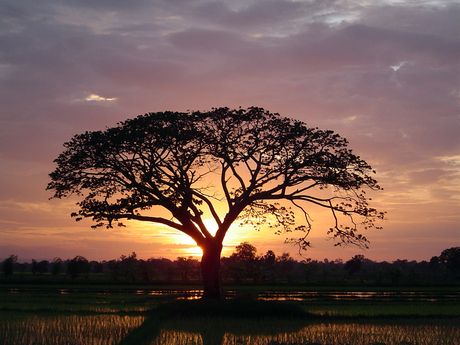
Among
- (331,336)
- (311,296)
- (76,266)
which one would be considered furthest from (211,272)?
(76,266)

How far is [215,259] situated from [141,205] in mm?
6306

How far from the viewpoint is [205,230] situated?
93.1ft

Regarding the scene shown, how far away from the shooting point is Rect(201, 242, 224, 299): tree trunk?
89.2 ft

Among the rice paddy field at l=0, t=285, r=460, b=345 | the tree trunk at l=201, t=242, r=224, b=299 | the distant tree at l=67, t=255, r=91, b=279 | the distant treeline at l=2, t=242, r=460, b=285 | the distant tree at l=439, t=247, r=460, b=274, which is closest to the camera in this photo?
the rice paddy field at l=0, t=285, r=460, b=345

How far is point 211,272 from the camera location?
2747cm

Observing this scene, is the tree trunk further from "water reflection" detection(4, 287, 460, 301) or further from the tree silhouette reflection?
"water reflection" detection(4, 287, 460, 301)

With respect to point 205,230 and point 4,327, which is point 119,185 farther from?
point 4,327

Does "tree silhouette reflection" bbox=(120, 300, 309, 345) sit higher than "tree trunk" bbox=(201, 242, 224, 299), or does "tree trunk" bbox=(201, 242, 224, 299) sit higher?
"tree trunk" bbox=(201, 242, 224, 299)

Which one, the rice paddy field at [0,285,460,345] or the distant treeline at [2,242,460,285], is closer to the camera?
the rice paddy field at [0,285,460,345]

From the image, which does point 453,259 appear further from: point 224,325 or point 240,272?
point 224,325

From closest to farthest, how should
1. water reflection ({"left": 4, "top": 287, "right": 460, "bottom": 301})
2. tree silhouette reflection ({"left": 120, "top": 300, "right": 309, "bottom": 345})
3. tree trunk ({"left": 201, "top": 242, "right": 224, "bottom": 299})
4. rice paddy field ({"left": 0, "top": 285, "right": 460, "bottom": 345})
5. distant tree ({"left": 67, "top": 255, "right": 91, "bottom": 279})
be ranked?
rice paddy field ({"left": 0, "top": 285, "right": 460, "bottom": 345}), tree silhouette reflection ({"left": 120, "top": 300, "right": 309, "bottom": 345}), tree trunk ({"left": 201, "top": 242, "right": 224, "bottom": 299}), water reflection ({"left": 4, "top": 287, "right": 460, "bottom": 301}), distant tree ({"left": 67, "top": 255, "right": 91, "bottom": 279})

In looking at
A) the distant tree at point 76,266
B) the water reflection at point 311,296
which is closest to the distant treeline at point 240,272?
the distant tree at point 76,266

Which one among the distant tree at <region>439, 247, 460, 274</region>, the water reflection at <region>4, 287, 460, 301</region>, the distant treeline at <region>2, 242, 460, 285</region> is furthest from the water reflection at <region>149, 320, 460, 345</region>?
the distant tree at <region>439, 247, 460, 274</region>

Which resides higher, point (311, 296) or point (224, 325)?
point (224, 325)
